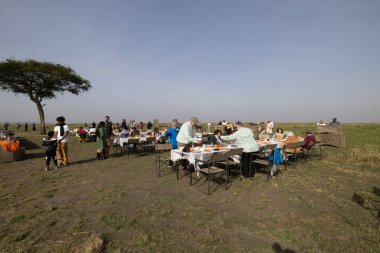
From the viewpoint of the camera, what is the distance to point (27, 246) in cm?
325

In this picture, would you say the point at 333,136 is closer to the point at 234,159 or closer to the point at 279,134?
the point at 279,134

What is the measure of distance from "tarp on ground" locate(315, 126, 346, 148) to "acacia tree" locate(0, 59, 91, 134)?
25726 mm

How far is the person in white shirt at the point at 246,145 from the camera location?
662 centimetres

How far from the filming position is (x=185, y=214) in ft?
14.3

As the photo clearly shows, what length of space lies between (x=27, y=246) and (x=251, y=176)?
235 inches

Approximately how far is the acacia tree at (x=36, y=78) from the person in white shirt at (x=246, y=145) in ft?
77.8

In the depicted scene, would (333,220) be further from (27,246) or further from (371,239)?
(27,246)

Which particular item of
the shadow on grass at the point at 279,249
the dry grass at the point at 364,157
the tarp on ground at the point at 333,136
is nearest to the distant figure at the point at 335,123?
the tarp on ground at the point at 333,136

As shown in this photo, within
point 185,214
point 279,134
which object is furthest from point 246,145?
point 279,134

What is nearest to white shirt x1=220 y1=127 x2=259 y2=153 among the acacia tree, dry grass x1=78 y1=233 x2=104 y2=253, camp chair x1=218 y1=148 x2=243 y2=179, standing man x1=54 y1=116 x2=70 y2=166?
camp chair x1=218 y1=148 x2=243 y2=179

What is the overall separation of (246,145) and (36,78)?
24761 millimetres

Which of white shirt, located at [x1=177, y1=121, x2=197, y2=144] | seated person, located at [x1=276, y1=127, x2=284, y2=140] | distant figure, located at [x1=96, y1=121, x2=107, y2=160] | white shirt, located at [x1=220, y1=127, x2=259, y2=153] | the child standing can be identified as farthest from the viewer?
distant figure, located at [x1=96, y1=121, x2=107, y2=160]

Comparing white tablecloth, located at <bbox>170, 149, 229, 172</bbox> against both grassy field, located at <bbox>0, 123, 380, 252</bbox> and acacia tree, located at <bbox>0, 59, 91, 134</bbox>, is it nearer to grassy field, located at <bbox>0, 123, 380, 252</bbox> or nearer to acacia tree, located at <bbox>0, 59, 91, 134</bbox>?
grassy field, located at <bbox>0, 123, 380, 252</bbox>

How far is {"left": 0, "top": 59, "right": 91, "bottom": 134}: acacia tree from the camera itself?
21.7 meters
